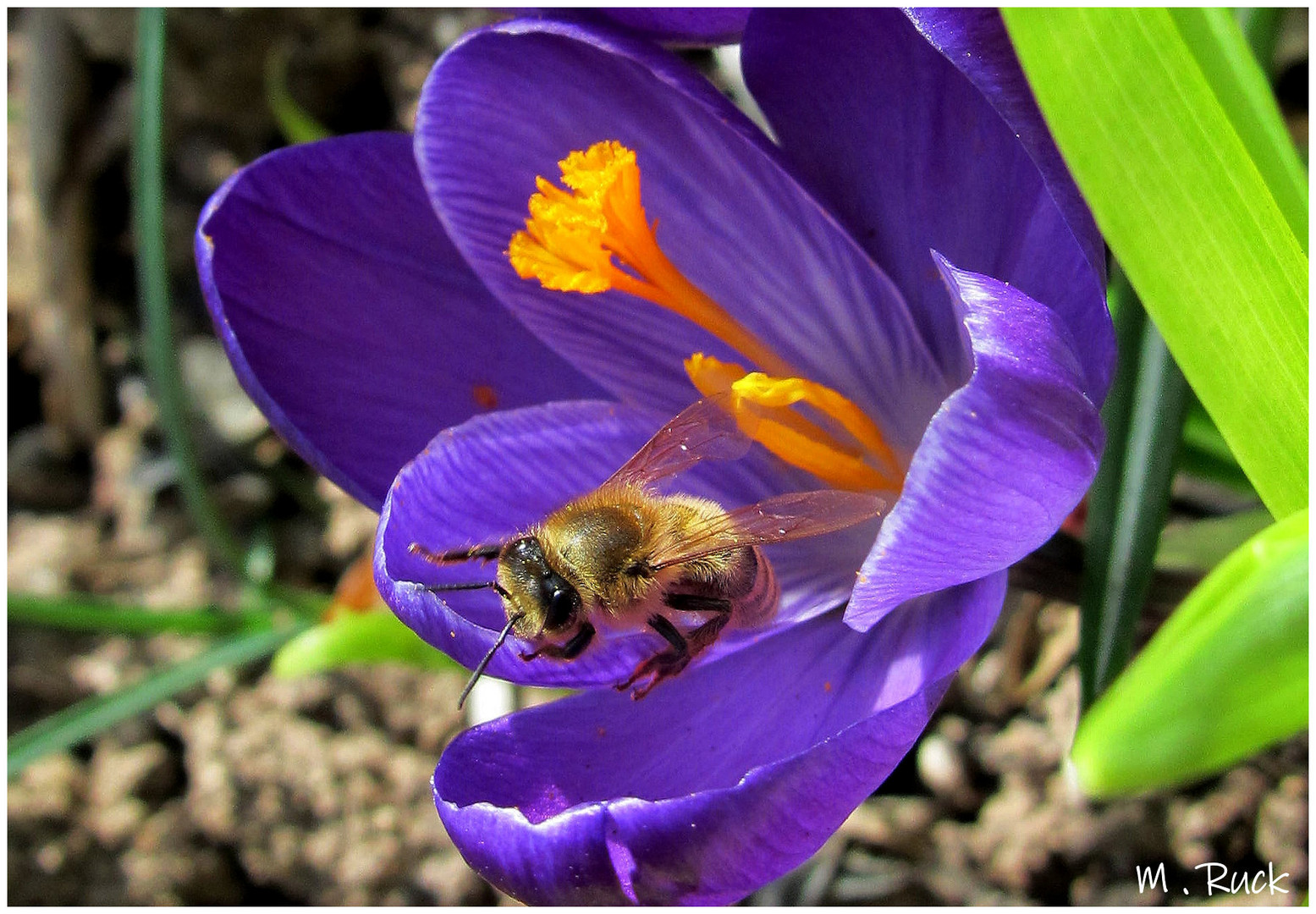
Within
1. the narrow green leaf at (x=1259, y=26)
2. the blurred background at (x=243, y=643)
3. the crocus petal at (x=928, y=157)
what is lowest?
the blurred background at (x=243, y=643)

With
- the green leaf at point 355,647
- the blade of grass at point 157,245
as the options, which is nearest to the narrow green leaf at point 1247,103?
the green leaf at point 355,647

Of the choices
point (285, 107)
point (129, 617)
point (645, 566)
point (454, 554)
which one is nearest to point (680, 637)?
point (645, 566)

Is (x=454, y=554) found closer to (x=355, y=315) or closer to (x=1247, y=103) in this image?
(x=355, y=315)

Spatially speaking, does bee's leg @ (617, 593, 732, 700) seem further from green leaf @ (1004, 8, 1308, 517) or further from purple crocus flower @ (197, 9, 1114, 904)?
green leaf @ (1004, 8, 1308, 517)

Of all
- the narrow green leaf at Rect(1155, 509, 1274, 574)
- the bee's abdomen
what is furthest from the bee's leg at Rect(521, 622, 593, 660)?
the narrow green leaf at Rect(1155, 509, 1274, 574)

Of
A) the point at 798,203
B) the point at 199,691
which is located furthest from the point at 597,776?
the point at 199,691

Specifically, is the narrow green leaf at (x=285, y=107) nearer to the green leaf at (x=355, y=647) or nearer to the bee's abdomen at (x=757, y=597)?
the green leaf at (x=355, y=647)
